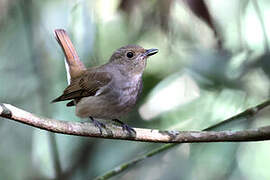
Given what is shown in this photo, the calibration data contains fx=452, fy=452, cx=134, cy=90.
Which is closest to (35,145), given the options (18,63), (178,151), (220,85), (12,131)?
(12,131)

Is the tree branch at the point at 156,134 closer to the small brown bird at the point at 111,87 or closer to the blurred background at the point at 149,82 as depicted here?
the small brown bird at the point at 111,87

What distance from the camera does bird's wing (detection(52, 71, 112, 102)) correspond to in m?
→ 4.23

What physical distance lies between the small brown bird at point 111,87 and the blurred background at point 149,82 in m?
0.39

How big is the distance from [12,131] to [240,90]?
274cm

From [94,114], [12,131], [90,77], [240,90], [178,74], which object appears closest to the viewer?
[94,114]

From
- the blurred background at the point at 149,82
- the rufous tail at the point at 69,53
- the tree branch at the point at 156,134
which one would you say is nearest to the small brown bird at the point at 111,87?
the rufous tail at the point at 69,53

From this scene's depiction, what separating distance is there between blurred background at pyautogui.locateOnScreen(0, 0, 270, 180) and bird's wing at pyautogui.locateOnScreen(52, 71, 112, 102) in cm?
68

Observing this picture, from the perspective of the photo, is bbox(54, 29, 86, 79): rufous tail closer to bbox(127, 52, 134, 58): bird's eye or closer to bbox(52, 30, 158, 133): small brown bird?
bbox(52, 30, 158, 133): small brown bird

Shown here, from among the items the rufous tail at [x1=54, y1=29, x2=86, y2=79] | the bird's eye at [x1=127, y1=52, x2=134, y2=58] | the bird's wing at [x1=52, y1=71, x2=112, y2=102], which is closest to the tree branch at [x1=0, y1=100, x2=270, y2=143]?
the bird's wing at [x1=52, y1=71, x2=112, y2=102]

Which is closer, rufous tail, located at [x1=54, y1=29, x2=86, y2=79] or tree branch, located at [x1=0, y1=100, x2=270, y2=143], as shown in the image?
tree branch, located at [x1=0, y1=100, x2=270, y2=143]

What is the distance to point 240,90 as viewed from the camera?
4.77 meters

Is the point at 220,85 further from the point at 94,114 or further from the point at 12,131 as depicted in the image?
the point at 12,131

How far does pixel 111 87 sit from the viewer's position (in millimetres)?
4164

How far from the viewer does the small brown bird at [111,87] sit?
4.07 m
